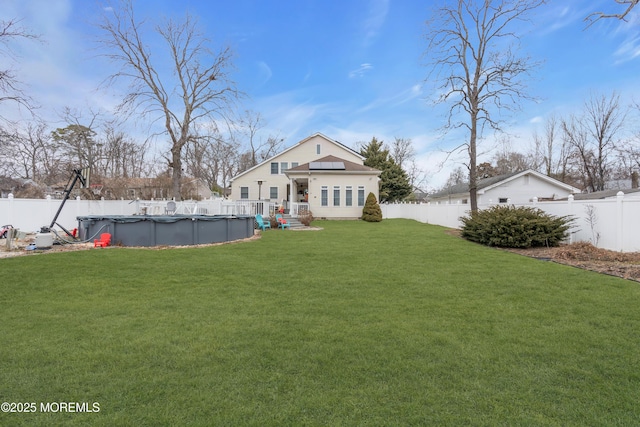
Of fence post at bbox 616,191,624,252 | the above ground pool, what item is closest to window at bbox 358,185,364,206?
the above ground pool

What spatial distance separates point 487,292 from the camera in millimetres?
5363

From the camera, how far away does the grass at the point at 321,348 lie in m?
2.27

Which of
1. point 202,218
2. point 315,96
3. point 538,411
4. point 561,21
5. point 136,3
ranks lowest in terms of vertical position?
point 538,411

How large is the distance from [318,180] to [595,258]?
60.1 ft

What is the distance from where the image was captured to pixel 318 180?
2456 cm

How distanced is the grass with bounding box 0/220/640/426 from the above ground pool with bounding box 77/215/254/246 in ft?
12.9

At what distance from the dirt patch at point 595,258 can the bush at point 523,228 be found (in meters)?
0.48

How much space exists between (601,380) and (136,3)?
25.9 metres

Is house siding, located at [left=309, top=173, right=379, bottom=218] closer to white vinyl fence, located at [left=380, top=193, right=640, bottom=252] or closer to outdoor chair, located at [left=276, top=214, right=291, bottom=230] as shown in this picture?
outdoor chair, located at [left=276, top=214, right=291, bottom=230]

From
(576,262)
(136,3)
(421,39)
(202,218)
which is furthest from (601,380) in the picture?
(136,3)

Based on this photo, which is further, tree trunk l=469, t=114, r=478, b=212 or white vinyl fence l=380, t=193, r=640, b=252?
tree trunk l=469, t=114, r=478, b=212

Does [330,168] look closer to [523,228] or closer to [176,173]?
[176,173]

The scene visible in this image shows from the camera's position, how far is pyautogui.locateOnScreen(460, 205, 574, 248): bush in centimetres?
1026

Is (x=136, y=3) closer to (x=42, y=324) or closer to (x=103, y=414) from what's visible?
(x=42, y=324)
